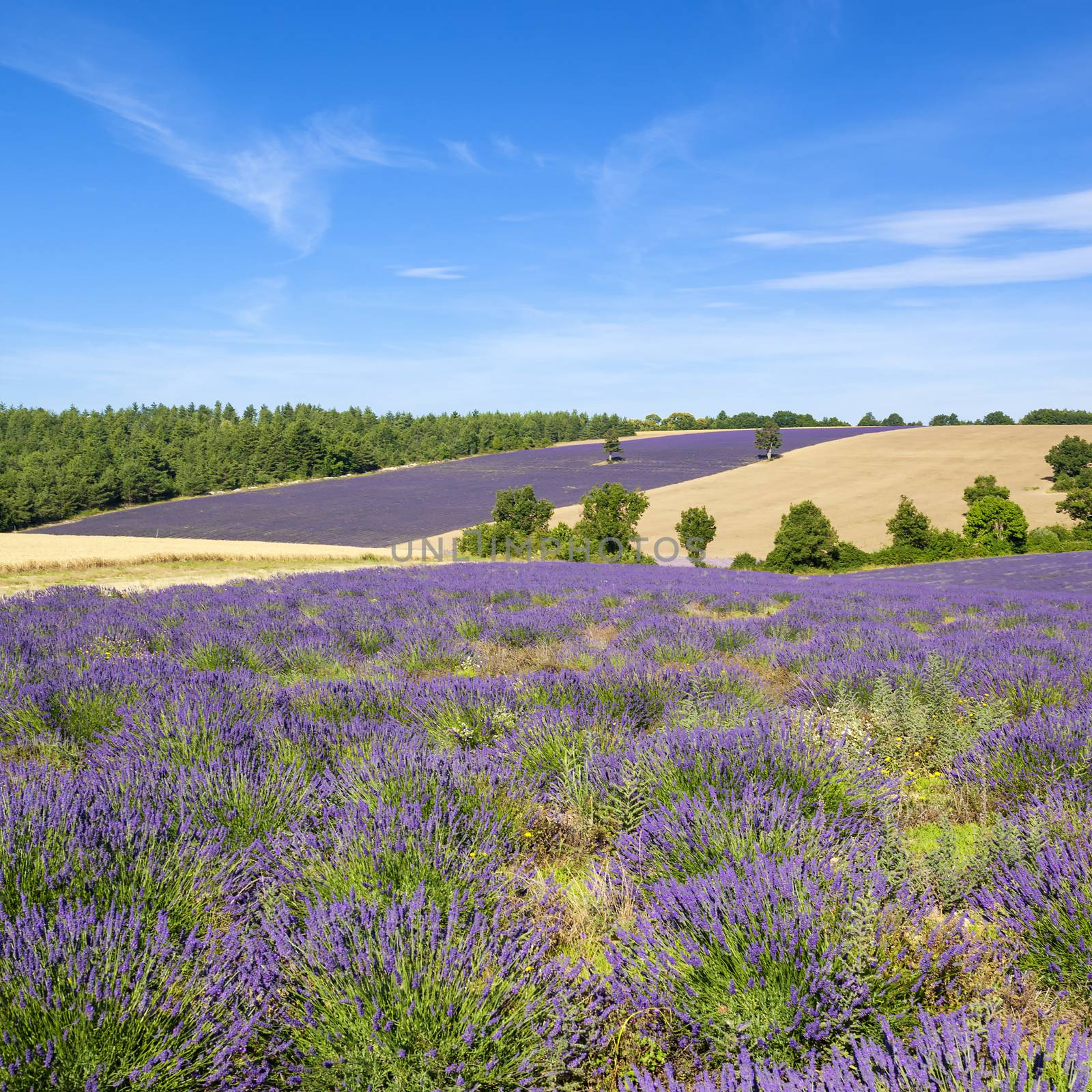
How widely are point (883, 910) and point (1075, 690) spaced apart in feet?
11.0

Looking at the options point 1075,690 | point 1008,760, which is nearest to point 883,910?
point 1008,760

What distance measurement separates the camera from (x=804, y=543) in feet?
115

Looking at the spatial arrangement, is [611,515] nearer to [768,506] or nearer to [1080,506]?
[768,506]

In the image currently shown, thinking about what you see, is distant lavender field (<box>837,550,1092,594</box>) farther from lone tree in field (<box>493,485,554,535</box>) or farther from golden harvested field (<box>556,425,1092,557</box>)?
lone tree in field (<box>493,485,554,535</box>)

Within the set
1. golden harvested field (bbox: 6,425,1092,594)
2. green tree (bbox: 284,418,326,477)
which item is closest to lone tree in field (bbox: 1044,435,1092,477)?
golden harvested field (bbox: 6,425,1092,594)

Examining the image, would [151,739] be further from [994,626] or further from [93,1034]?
[994,626]

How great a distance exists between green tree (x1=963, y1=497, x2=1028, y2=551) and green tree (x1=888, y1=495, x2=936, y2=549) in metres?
2.28

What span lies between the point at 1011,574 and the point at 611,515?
18.7 metres

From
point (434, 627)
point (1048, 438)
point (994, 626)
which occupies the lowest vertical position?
point (994, 626)

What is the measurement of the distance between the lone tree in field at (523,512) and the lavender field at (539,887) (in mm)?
36206

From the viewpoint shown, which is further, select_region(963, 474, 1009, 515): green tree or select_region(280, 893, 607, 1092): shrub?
select_region(963, 474, 1009, 515): green tree

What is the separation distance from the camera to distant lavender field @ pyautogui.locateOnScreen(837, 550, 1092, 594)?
20.2m

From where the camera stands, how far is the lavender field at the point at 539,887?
56.8 inches

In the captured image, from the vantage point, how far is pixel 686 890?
1.89 metres
